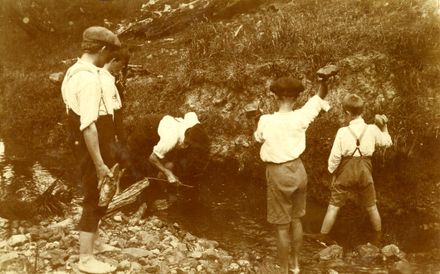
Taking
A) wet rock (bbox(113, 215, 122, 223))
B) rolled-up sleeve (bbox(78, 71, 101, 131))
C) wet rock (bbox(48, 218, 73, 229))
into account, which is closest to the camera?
rolled-up sleeve (bbox(78, 71, 101, 131))

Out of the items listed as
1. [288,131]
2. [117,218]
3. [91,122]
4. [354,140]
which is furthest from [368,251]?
[91,122]

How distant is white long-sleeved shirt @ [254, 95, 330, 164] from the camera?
3.40 meters

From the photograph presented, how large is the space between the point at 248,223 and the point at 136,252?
1392mm

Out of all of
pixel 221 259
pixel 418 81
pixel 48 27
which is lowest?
pixel 221 259

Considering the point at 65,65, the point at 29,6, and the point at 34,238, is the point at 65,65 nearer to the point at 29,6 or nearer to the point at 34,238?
the point at 29,6

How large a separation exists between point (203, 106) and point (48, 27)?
6484 millimetres

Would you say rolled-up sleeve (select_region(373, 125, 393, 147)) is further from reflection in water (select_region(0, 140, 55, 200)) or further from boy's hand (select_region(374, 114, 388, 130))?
reflection in water (select_region(0, 140, 55, 200))

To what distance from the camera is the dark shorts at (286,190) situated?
3445mm

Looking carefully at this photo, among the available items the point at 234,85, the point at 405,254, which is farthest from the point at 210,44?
the point at 405,254

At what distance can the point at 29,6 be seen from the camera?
37.8ft

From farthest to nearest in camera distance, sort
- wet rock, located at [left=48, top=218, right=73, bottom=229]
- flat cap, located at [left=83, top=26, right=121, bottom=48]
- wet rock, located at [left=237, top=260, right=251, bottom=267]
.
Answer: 1. wet rock, located at [left=48, top=218, right=73, bottom=229]
2. wet rock, located at [left=237, top=260, right=251, bottom=267]
3. flat cap, located at [left=83, top=26, right=121, bottom=48]

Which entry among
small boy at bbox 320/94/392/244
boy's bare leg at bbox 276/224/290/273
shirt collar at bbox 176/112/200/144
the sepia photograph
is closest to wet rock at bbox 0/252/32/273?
the sepia photograph

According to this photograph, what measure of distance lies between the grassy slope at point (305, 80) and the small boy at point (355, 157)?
961 millimetres

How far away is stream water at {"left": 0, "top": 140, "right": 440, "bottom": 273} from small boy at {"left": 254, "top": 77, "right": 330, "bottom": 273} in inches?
27.3
